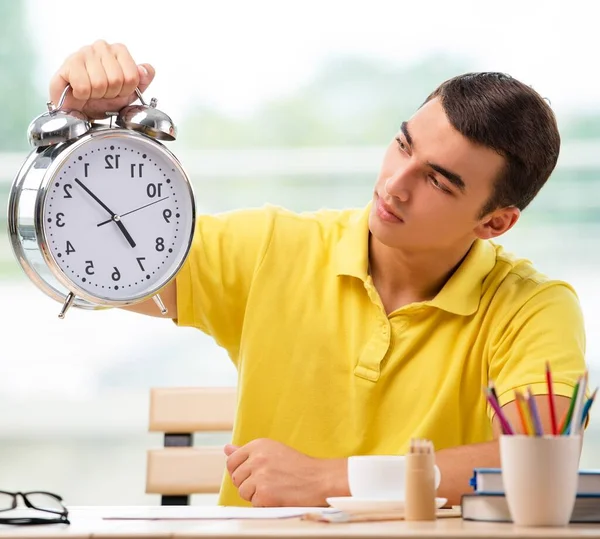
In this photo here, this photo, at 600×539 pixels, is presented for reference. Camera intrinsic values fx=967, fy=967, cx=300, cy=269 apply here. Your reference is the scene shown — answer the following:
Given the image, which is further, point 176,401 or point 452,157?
point 176,401

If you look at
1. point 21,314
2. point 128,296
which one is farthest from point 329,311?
point 21,314

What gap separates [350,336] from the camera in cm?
191

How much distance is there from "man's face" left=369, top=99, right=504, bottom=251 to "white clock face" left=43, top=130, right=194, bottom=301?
0.41 metres

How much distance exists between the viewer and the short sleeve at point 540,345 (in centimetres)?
170

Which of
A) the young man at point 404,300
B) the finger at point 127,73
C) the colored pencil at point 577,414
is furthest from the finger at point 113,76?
the colored pencil at point 577,414

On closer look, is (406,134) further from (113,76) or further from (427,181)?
(113,76)

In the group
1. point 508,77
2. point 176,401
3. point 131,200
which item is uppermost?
point 508,77

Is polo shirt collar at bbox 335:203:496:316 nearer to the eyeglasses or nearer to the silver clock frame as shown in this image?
the silver clock frame

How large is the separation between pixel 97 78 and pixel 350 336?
0.71 metres

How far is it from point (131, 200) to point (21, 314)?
2.41 meters

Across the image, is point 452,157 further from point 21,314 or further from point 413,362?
point 21,314

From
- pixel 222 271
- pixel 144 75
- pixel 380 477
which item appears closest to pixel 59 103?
pixel 144 75

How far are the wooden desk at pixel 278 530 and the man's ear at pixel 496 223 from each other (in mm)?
876

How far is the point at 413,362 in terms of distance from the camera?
6.19 ft
